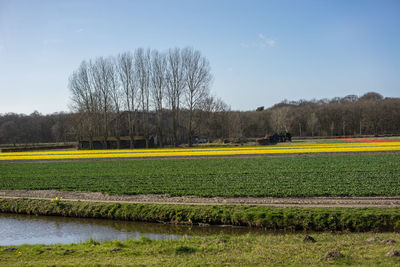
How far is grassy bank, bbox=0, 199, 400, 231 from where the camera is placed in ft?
45.3

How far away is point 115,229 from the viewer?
51.5 feet

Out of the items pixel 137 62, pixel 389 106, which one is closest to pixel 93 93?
pixel 137 62

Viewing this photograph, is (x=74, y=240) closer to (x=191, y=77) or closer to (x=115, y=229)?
(x=115, y=229)

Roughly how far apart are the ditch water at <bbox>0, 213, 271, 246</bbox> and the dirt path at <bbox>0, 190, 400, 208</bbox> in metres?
2.54

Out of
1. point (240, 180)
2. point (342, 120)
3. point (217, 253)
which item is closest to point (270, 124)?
point (342, 120)

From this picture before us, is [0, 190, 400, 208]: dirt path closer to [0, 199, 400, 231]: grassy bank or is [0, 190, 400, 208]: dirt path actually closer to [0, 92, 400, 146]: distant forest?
[0, 199, 400, 231]: grassy bank

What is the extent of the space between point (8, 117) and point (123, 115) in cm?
9347

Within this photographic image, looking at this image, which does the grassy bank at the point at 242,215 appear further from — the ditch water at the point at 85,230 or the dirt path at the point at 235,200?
the dirt path at the point at 235,200

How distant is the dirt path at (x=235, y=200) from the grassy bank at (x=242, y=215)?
119cm

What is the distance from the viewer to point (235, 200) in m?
18.2

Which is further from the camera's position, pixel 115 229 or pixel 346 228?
pixel 115 229

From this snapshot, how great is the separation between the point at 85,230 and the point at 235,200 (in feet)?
24.9

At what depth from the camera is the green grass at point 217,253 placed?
880 cm

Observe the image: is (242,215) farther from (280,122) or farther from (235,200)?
(280,122)
